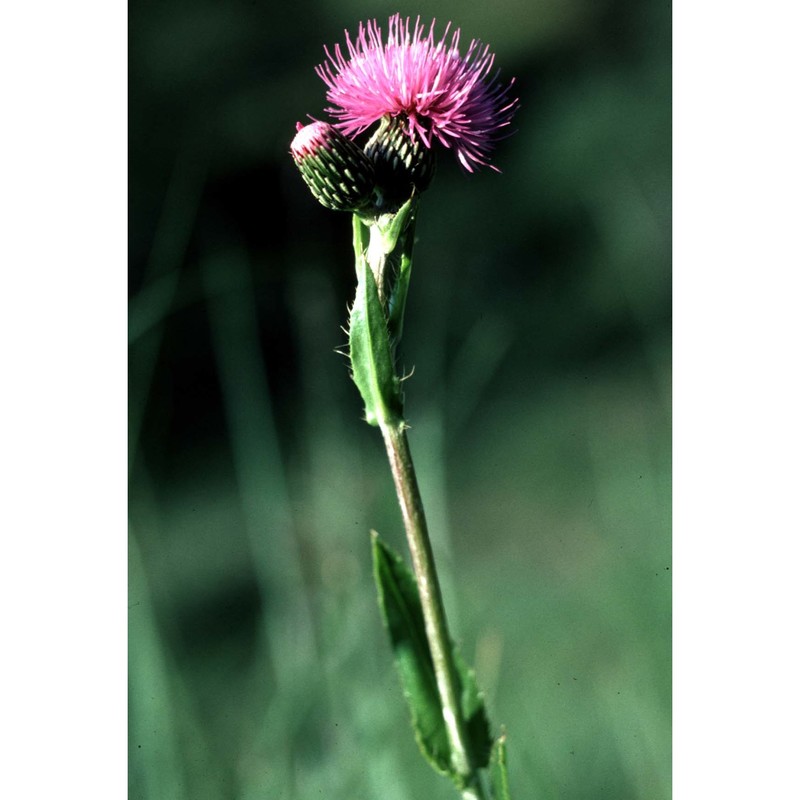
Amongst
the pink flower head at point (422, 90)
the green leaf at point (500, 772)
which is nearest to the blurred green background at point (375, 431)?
the green leaf at point (500, 772)

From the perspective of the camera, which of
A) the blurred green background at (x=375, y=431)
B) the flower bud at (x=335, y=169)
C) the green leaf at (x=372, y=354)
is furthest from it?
the blurred green background at (x=375, y=431)

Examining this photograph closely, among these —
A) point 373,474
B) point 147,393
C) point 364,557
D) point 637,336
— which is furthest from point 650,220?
point 147,393

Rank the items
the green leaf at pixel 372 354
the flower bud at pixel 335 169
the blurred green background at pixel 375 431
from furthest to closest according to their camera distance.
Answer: the blurred green background at pixel 375 431
the flower bud at pixel 335 169
the green leaf at pixel 372 354

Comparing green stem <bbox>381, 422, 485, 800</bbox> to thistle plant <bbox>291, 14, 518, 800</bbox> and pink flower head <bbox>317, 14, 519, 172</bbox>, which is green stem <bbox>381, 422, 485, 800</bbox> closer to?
thistle plant <bbox>291, 14, 518, 800</bbox>

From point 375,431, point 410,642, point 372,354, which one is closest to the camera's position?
point 372,354

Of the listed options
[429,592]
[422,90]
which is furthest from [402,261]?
[429,592]

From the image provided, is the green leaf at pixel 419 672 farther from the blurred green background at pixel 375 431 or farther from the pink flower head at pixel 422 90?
the pink flower head at pixel 422 90

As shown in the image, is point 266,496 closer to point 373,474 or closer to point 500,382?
point 373,474

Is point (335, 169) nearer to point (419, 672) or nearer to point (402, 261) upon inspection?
point (402, 261)
